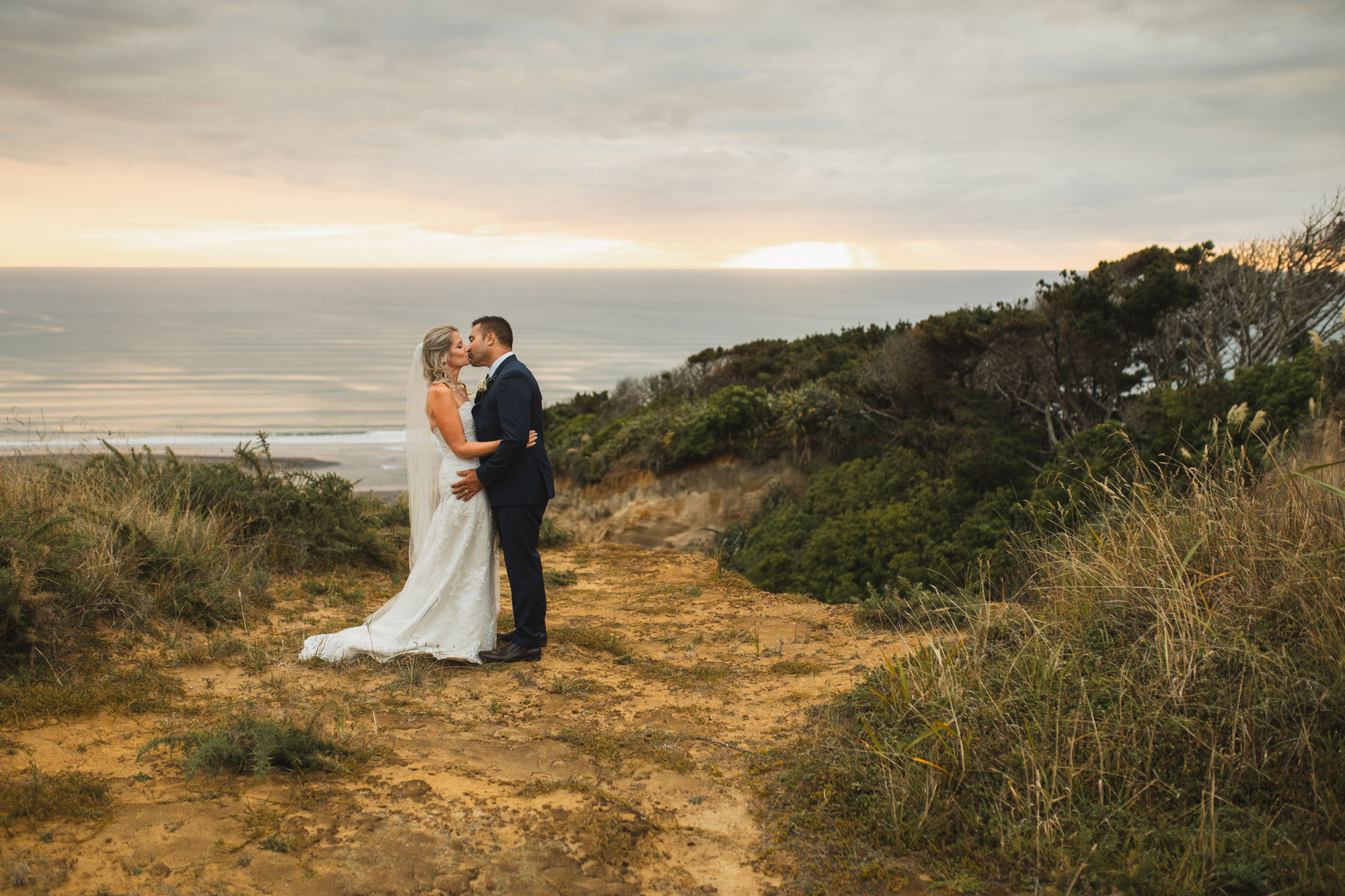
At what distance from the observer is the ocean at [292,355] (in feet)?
109

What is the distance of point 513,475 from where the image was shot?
5.57 meters

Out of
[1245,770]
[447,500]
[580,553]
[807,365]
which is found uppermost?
[807,365]

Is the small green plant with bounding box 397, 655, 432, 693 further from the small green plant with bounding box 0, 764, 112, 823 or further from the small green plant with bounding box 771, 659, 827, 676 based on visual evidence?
the small green plant with bounding box 771, 659, 827, 676

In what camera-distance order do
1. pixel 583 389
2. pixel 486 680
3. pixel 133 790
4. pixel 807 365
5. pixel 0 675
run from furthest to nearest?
pixel 583 389
pixel 807 365
pixel 486 680
pixel 0 675
pixel 133 790

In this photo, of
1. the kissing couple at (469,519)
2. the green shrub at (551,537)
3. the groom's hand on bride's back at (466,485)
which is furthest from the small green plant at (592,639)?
the green shrub at (551,537)

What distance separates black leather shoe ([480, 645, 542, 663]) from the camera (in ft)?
18.4

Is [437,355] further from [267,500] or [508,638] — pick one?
[267,500]

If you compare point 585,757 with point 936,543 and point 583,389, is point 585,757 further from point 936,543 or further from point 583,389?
point 583,389

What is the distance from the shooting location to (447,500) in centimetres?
564

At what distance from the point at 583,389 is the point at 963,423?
122 ft

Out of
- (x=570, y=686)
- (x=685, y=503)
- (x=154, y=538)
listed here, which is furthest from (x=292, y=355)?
(x=570, y=686)

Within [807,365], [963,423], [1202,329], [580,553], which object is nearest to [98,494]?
[580,553]

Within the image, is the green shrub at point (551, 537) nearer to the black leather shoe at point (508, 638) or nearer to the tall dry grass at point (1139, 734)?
the black leather shoe at point (508, 638)

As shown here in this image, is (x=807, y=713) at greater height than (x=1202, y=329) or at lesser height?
lesser
